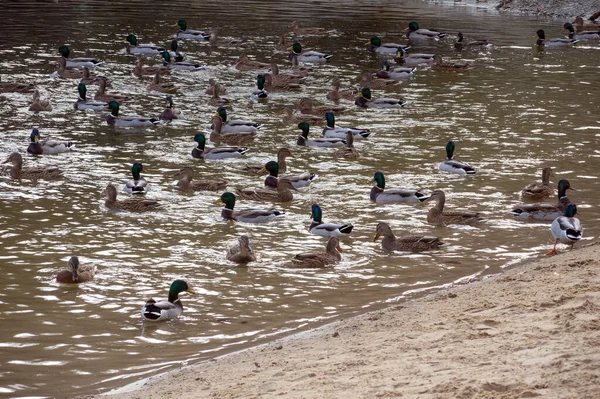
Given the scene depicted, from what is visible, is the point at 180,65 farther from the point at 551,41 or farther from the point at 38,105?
the point at 551,41

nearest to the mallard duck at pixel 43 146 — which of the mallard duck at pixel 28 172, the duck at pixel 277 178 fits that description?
the mallard duck at pixel 28 172

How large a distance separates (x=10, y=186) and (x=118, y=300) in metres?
6.57

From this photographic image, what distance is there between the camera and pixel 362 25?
4106 centimetres

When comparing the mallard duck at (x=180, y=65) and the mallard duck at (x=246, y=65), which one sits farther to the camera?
the mallard duck at (x=246, y=65)

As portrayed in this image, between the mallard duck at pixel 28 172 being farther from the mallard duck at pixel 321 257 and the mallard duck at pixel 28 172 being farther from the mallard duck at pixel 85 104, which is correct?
the mallard duck at pixel 321 257

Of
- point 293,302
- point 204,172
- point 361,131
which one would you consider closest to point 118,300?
Answer: point 293,302

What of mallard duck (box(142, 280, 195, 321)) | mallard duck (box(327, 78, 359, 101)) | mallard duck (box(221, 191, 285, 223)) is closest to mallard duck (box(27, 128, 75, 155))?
mallard duck (box(221, 191, 285, 223))

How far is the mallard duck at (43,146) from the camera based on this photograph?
2058 centimetres

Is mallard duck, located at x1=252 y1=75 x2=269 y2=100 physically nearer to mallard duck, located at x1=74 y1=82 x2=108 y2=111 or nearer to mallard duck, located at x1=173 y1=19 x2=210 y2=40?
mallard duck, located at x1=74 y1=82 x2=108 y2=111

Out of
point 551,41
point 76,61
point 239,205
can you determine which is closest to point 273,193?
point 239,205

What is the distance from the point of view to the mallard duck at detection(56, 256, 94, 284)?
1332cm

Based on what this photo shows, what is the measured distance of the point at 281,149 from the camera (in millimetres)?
20391

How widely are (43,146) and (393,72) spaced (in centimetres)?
1281

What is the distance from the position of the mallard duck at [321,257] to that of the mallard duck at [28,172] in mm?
6468
